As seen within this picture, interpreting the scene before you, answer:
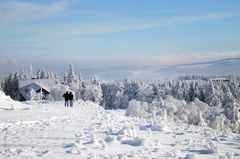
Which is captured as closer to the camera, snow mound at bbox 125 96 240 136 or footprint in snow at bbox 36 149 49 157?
footprint in snow at bbox 36 149 49 157

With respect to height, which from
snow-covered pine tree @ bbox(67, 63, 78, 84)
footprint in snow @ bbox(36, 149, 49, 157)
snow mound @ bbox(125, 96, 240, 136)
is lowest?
snow mound @ bbox(125, 96, 240, 136)

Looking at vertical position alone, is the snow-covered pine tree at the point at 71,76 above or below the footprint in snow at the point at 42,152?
above

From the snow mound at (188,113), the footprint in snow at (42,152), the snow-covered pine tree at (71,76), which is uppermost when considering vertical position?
the snow-covered pine tree at (71,76)

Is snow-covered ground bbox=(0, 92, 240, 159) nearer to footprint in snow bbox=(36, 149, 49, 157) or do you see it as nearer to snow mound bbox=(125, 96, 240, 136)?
footprint in snow bbox=(36, 149, 49, 157)

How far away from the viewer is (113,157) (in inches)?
487

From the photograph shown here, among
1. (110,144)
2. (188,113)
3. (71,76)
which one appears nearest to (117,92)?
(71,76)

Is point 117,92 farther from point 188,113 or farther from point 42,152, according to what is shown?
point 42,152

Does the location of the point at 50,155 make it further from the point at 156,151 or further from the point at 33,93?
the point at 33,93

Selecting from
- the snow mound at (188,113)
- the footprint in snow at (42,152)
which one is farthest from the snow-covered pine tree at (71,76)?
the footprint in snow at (42,152)

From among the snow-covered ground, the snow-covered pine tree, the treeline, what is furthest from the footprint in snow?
the snow-covered pine tree

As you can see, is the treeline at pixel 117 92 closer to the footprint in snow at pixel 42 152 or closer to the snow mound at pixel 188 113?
the snow mound at pixel 188 113

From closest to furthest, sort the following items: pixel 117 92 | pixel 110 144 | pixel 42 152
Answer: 1. pixel 42 152
2. pixel 110 144
3. pixel 117 92

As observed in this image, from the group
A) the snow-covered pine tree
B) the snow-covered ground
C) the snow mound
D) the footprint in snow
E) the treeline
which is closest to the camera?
the footprint in snow

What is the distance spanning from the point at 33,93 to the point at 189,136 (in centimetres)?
7541
